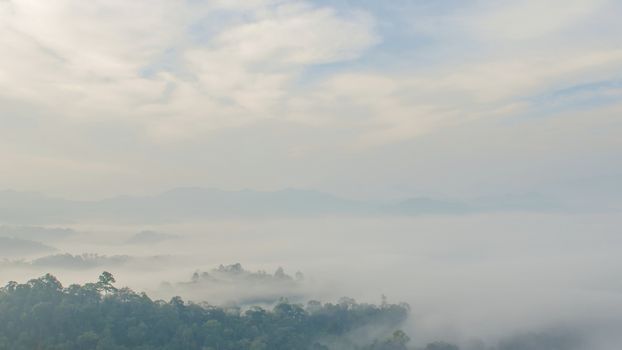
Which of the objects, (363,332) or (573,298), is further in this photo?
(573,298)

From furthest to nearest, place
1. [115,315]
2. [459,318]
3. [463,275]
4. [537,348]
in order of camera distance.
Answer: [463,275]
[459,318]
[537,348]
[115,315]

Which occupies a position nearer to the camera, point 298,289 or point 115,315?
point 115,315

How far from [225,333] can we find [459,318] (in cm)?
4720

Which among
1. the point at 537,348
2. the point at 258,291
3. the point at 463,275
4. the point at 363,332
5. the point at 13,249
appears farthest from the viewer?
the point at 13,249

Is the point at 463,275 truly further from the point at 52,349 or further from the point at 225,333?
the point at 52,349

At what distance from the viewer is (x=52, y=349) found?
2000 inches

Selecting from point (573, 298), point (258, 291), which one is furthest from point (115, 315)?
point (573, 298)

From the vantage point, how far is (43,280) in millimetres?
60781

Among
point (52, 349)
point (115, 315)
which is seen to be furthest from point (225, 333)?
point (52, 349)

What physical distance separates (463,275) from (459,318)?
88.7 meters

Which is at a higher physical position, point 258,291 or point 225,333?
point 258,291

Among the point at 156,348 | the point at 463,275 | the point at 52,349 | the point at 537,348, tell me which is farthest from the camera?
the point at 463,275

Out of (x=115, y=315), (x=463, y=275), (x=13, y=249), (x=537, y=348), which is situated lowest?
(x=537, y=348)

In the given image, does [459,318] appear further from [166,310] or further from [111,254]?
[111,254]
